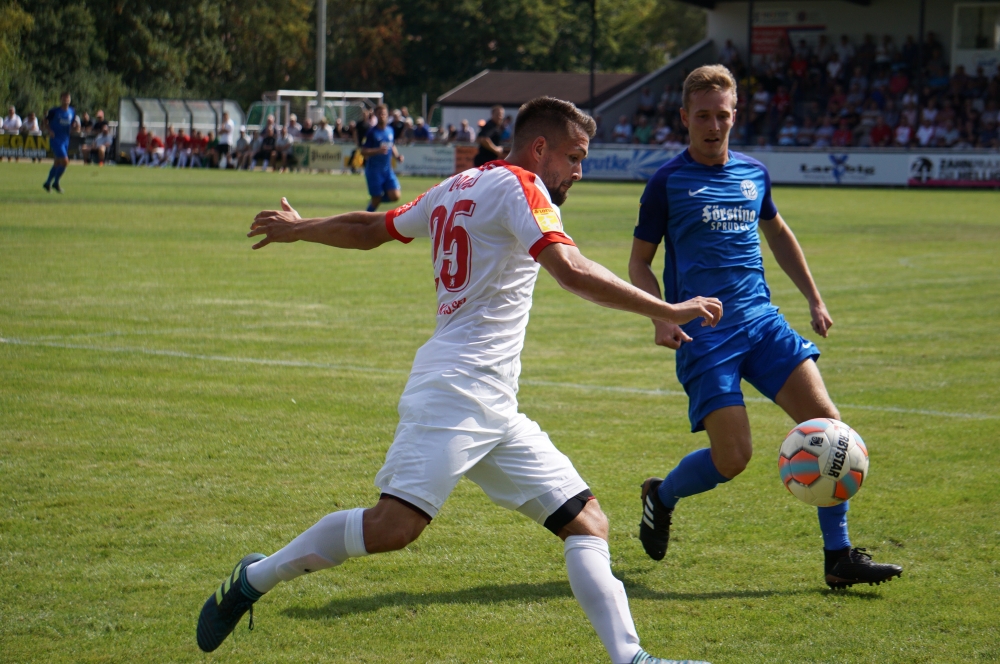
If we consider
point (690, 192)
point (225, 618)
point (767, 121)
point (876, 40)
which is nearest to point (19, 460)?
point (225, 618)

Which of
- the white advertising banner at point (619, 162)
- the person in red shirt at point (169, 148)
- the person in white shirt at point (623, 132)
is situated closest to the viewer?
the white advertising banner at point (619, 162)

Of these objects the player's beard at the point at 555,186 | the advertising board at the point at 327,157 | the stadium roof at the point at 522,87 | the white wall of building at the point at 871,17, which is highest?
the white wall of building at the point at 871,17

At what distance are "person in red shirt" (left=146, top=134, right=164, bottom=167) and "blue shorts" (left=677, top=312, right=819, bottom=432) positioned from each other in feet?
147

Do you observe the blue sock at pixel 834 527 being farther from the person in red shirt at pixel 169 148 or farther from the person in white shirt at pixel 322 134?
the person in red shirt at pixel 169 148

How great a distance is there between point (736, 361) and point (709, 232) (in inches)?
23.8

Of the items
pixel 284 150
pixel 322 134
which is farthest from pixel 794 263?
pixel 284 150

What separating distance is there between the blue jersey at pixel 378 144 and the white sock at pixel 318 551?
59.7 feet

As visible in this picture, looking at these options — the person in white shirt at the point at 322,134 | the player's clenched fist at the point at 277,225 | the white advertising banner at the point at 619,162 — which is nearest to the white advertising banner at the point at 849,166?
the white advertising banner at the point at 619,162

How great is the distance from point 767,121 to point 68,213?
28988mm

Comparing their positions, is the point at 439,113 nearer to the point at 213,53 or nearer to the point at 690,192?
the point at 213,53

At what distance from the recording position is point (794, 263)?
213 inches

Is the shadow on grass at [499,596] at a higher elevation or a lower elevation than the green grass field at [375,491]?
lower

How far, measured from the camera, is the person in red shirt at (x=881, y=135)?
3841cm

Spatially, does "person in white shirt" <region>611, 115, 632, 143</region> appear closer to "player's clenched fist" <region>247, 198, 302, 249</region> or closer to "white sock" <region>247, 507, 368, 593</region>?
"player's clenched fist" <region>247, 198, 302, 249</region>
